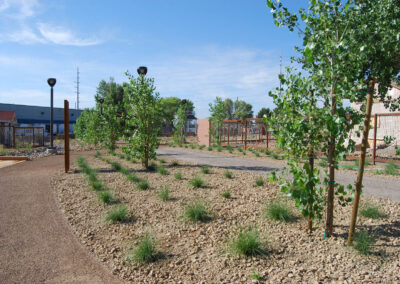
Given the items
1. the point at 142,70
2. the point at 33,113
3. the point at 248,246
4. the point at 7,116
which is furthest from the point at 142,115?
the point at 33,113

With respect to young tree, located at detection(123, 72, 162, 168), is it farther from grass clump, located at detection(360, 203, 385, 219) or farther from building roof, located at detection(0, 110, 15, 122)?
building roof, located at detection(0, 110, 15, 122)

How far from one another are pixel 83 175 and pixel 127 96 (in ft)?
9.36

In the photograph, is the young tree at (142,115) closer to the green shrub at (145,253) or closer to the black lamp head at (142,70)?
the black lamp head at (142,70)

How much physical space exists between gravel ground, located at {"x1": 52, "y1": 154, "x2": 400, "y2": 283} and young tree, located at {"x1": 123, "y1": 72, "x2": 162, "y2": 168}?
343 cm

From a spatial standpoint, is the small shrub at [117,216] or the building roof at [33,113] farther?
the building roof at [33,113]

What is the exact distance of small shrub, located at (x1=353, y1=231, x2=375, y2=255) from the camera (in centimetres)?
344

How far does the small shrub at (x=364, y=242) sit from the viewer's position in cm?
344

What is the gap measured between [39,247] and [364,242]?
13.5ft

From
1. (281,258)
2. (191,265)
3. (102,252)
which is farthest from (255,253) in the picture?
(102,252)

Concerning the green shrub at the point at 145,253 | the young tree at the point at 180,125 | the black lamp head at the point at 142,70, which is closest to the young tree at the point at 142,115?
the black lamp head at the point at 142,70

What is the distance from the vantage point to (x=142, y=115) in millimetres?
9719

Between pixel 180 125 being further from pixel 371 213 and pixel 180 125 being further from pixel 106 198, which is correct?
pixel 371 213

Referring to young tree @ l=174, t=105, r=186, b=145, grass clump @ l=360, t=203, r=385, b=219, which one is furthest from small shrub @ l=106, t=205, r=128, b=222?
young tree @ l=174, t=105, r=186, b=145

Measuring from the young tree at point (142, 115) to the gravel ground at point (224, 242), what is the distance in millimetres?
3434
